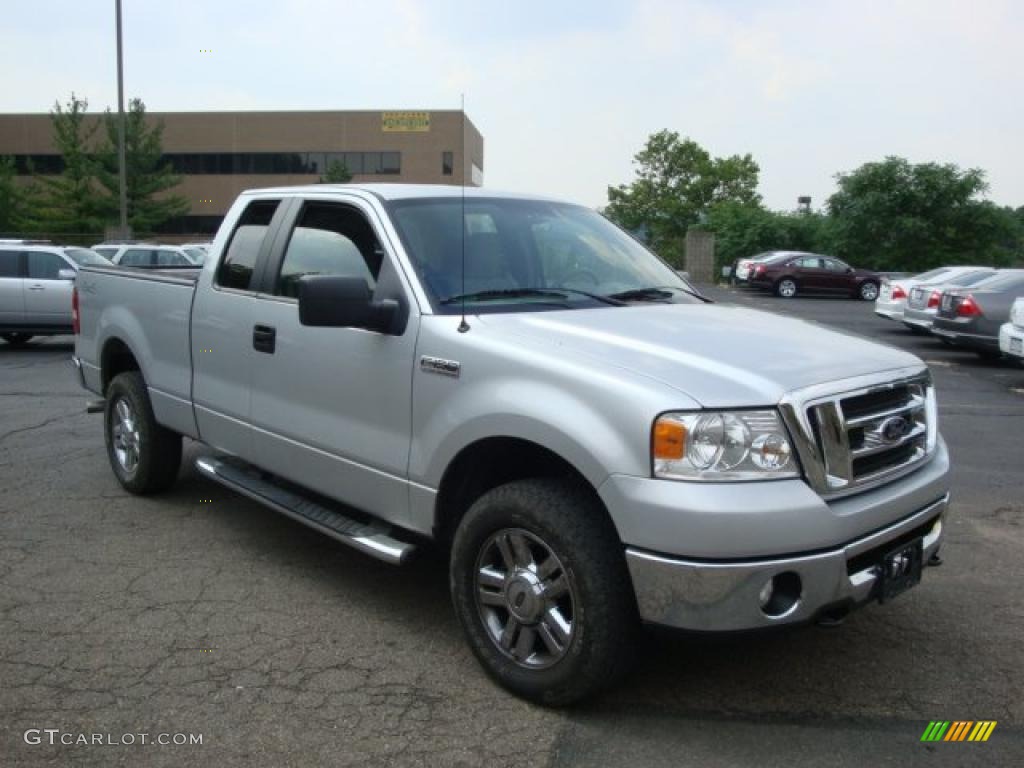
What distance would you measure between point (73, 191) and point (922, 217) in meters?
37.7

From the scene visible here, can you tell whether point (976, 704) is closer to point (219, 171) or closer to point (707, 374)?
point (707, 374)

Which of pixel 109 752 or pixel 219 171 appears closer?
pixel 109 752

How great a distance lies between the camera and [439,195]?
182 inches

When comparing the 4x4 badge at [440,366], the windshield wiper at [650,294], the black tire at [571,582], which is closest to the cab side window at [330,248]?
the 4x4 badge at [440,366]

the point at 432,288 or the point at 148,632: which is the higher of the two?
the point at 432,288

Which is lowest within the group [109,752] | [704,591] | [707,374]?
[109,752]

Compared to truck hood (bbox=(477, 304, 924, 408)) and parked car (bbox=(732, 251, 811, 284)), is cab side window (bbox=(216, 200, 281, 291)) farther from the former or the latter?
parked car (bbox=(732, 251, 811, 284))

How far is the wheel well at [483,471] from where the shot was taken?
367cm

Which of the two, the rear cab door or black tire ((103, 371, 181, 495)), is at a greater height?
the rear cab door

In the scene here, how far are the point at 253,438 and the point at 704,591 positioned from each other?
8.70ft

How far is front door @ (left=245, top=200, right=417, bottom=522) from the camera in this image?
4.06m

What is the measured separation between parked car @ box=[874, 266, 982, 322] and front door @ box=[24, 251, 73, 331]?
14.3 metres

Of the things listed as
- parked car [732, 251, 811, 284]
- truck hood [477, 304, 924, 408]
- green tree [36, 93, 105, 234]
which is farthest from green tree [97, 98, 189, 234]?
truck hood [477, 304, 924, 408]

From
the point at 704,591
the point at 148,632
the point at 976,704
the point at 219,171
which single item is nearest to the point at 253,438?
the point at 148,632
